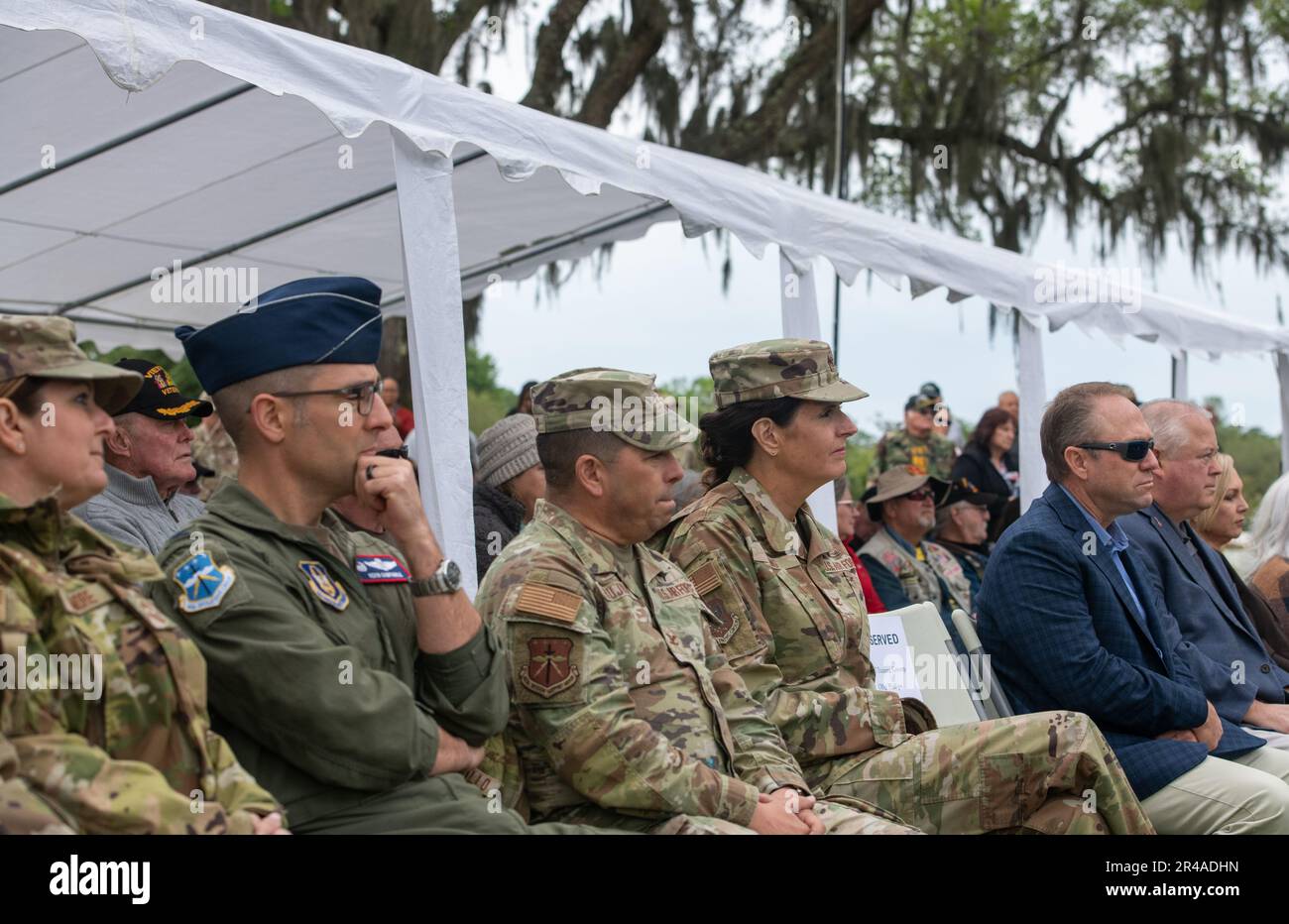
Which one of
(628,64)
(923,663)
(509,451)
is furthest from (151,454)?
(628,64)

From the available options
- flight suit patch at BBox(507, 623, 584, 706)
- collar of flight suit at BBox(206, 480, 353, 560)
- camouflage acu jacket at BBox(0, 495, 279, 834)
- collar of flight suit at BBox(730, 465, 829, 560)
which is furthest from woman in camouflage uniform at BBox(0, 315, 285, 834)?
collar of flight suit at BBox(730, 465, 829, 560)

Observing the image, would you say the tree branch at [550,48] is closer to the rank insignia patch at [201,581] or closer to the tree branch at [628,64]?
the tree branch at [628,64]

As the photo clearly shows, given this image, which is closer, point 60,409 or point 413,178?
point 60,409

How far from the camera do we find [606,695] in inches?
123

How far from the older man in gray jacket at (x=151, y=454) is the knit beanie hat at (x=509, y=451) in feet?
4.45

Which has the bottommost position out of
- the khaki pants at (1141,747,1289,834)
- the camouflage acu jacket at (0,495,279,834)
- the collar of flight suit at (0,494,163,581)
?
the khaki pants at (1141,747,1289,834)

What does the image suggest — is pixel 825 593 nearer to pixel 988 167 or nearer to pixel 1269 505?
pixel 1269 505

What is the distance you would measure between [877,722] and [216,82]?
369 centimetres

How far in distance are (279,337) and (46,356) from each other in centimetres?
51

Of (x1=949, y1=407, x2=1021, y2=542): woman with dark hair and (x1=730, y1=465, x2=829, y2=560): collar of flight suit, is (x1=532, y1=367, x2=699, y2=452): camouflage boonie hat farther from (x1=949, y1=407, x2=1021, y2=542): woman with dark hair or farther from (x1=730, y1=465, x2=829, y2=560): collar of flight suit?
(x1=949, y1=407, x2=1021, y2=542): woman with dark hair

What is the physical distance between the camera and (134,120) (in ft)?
19.4

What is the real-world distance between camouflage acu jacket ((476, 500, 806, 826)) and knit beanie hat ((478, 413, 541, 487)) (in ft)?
7.26

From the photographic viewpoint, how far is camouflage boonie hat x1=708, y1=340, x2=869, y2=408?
14.1 feet
